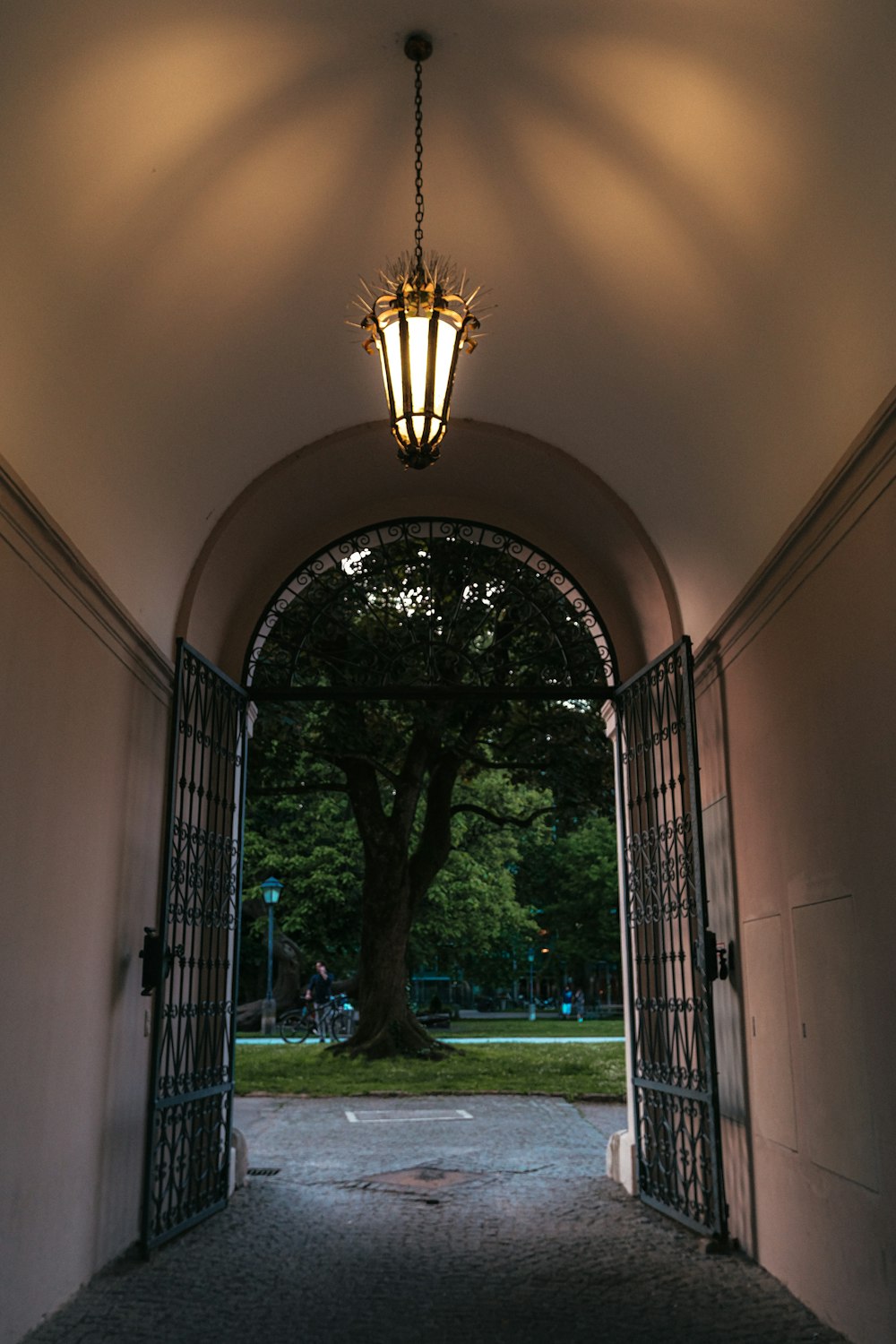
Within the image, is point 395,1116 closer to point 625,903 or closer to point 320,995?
point 625,903

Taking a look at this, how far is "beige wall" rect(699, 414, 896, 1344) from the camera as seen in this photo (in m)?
4.37

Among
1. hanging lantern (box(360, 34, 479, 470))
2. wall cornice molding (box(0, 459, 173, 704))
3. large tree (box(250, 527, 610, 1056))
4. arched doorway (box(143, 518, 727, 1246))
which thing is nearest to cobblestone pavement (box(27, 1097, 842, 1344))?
arched doorway (box(143, 518, 727, 1246))

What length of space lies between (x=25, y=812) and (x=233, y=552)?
3208mm

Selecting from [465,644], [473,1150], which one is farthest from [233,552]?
[473,1150]

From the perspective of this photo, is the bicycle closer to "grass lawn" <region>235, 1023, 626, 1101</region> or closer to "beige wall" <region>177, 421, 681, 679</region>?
"grass lawn" <region>235, 1023, 626, 1101</region>

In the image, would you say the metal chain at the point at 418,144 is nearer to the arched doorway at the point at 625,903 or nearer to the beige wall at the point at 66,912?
the beige wall at the point at 66,912

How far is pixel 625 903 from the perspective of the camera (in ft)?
25.4

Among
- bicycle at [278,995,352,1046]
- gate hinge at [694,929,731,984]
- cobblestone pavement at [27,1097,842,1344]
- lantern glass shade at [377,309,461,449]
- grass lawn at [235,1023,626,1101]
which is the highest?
lantern glass shade at [377,309,461,449]

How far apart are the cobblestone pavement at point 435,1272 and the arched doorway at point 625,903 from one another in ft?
1.25

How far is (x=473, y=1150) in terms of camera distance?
989 centimetres

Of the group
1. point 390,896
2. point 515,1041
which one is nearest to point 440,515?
point 390,896

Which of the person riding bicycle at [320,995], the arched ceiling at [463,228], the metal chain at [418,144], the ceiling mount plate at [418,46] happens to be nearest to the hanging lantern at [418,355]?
the metal chain at [418,144]

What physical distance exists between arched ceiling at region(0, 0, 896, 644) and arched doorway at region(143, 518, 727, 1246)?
3.24ft

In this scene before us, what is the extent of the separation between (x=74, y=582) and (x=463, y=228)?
2548 millimetres
